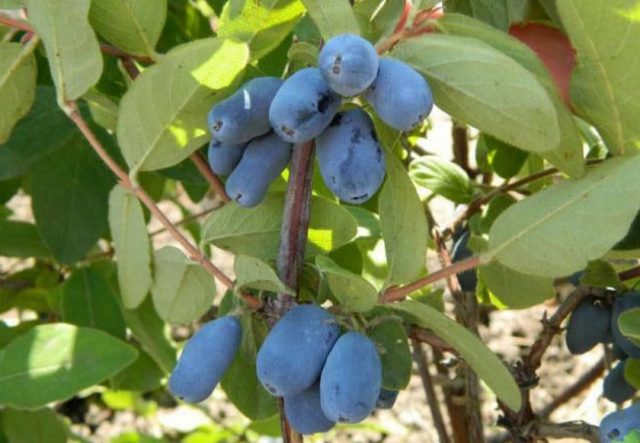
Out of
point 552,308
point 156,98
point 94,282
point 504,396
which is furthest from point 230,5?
point 552,308

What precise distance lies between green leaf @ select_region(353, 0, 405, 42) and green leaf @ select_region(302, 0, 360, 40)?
0.16 feet

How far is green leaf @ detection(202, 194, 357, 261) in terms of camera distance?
0.89 metres

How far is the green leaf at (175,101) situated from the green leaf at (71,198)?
697mm

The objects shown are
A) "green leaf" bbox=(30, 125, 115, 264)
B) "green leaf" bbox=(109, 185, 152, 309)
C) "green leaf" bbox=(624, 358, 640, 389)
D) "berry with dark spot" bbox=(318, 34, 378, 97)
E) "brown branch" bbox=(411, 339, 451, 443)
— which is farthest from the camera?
"brown branch" bbox=(411, 339, 451, 443)

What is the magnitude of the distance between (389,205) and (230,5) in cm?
19

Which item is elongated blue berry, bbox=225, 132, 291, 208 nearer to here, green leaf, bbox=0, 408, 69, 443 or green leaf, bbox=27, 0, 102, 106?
green leaf, bbox=27, 0, 102, 106

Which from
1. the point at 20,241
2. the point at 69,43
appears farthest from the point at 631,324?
the point at 20,241

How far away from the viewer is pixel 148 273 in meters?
0.89

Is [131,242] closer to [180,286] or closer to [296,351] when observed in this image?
[180,286]

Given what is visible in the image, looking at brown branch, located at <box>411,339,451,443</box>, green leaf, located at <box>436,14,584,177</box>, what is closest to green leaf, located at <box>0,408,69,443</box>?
brown branch, located at <box>411,339,451,443</box>

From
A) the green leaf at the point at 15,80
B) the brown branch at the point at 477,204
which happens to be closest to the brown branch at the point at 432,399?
the brown branch at the point at 477,204

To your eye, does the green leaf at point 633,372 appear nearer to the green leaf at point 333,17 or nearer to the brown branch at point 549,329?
the brown branch at point 549,329

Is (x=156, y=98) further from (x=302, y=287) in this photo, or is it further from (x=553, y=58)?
(x=553, y=58)

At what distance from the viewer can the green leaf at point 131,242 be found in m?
0.87
